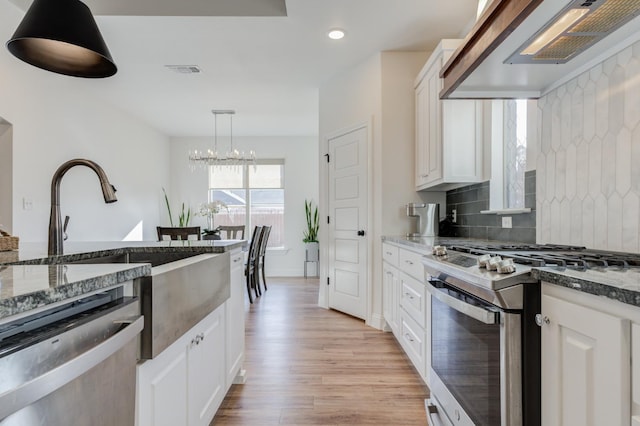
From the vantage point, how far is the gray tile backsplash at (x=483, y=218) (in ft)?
7.13

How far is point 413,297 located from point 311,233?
436 cm

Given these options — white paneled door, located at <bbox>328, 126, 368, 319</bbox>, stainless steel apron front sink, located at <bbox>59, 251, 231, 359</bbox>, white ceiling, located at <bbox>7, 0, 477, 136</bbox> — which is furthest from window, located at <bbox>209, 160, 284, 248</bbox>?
stainless steel apron front sink, located at <bbox>59, 251, 231, 359</bbox>

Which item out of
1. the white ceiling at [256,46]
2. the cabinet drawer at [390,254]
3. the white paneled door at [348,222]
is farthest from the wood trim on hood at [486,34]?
the white paneled door at [348,222]

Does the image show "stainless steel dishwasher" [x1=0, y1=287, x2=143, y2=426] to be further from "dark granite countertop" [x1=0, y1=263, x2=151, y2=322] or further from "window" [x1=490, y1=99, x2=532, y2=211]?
"window" [x1=490, y1=99, x2=532, y2=211]

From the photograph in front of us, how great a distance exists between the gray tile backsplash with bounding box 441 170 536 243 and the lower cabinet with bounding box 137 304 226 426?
1.88m

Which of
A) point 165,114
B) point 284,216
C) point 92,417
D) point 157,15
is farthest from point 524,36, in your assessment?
point 284,216

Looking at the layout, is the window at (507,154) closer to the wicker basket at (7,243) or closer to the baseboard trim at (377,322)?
the baseboard trim at (377,322)

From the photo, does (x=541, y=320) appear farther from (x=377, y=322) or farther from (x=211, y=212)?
(x=211, y=212)

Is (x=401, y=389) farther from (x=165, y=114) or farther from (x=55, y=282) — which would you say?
(x=165, y=114)

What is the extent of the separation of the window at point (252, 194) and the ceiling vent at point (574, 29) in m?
5.83

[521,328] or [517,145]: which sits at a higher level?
[517,145]

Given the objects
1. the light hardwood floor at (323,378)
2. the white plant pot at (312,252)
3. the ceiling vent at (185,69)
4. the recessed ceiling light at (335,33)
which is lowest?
the light hardwood floor at (323,378)

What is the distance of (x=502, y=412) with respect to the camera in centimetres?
110

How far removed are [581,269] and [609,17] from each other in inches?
33.5
